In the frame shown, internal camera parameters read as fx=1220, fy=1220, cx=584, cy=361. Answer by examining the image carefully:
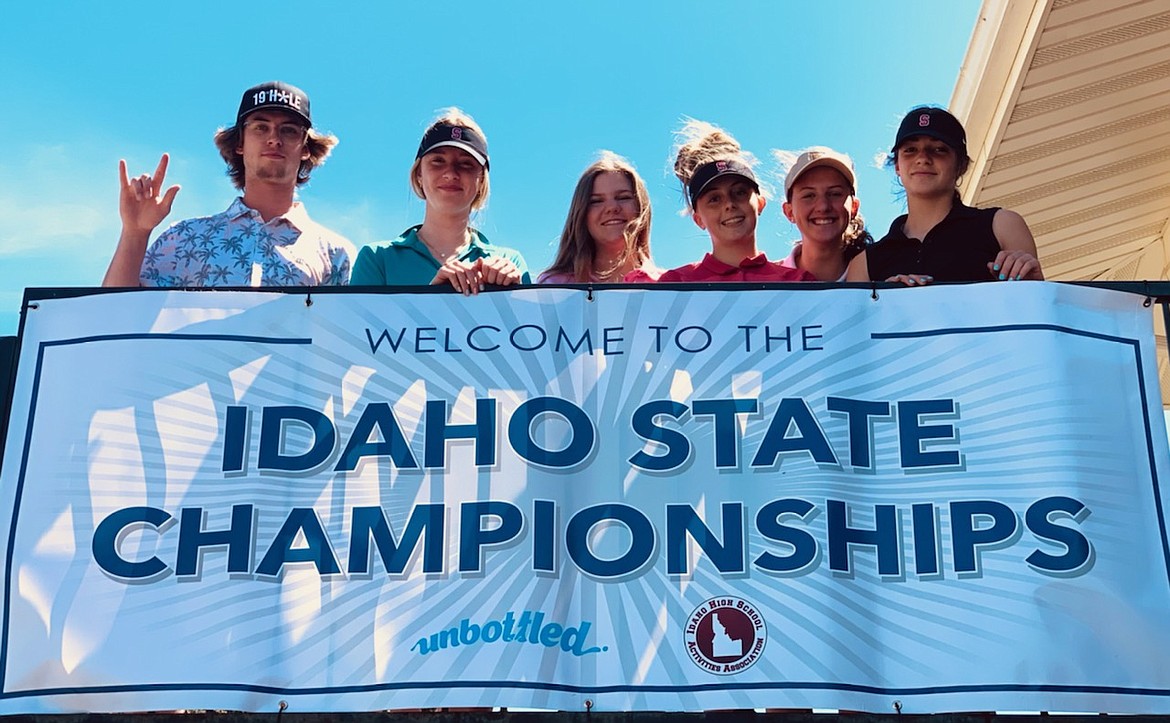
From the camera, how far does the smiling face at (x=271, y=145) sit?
4621 millimetres

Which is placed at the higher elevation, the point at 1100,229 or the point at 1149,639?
the point at 1100,229

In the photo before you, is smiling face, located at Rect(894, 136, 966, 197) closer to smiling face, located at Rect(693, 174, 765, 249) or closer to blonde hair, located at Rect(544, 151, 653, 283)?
smiling face, located at Rect(693, 174, 765, 249)

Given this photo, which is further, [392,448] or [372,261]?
[372,261]

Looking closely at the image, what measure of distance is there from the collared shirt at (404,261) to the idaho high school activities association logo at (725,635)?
4.79 ft

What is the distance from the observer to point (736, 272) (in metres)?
4.54

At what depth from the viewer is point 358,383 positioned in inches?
145

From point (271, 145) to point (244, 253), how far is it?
18.3 inches

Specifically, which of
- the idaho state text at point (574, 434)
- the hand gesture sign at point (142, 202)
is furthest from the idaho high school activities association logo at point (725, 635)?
the hand gesture sign at point (142, 202)

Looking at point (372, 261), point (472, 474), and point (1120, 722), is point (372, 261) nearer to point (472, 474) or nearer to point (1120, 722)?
point (472, 474)

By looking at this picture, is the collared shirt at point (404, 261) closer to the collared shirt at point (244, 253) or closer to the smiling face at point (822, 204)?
the collared shirt at point (244, 253)

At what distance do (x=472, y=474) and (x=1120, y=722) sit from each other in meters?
1.91

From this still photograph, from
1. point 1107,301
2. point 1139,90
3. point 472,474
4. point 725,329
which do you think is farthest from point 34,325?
point 1139,90

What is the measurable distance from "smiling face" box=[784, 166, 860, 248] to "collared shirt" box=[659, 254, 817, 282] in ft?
0.73

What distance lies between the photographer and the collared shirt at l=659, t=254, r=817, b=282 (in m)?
4.50
